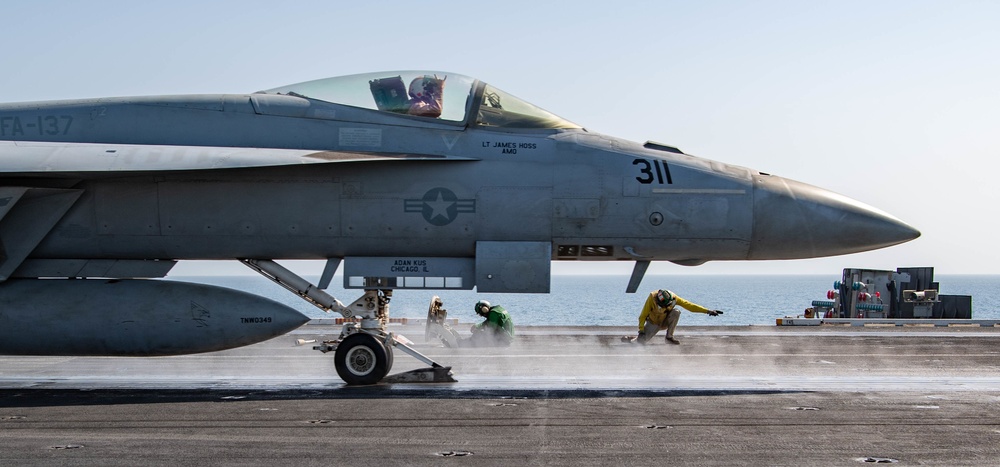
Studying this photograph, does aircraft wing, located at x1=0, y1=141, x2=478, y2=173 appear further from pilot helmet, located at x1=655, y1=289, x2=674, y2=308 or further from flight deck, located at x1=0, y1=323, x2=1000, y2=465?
pilot helmet, located at x1=655, y1=289, x2=674, y2=308

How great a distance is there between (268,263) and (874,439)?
311 inches

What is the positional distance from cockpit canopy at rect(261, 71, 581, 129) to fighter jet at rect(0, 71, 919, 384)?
0.02 m

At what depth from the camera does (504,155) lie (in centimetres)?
1261

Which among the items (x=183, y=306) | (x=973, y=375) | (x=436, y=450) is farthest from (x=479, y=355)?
(x=436, y=450)

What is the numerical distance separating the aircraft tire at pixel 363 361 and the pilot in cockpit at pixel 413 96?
→ 9.84 feet

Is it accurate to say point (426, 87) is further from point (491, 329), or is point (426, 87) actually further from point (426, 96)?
point (491, 329)

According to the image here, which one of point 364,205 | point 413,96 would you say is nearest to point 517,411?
point 364,205

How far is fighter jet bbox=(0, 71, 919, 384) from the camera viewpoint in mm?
12250

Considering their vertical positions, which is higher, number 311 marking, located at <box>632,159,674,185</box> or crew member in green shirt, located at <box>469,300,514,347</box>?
number 311 marking, located at <box>632,159,674,185</box>

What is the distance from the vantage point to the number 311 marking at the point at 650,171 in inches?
489

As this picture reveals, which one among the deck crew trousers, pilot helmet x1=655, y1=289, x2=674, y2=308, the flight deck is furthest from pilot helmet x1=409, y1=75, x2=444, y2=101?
the deck crew trousers

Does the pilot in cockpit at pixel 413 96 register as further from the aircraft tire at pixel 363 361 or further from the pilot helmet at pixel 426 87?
the aircraft tire at pixel 363 361

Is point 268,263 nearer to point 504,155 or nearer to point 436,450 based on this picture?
point 504,155

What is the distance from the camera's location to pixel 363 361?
12.7m
